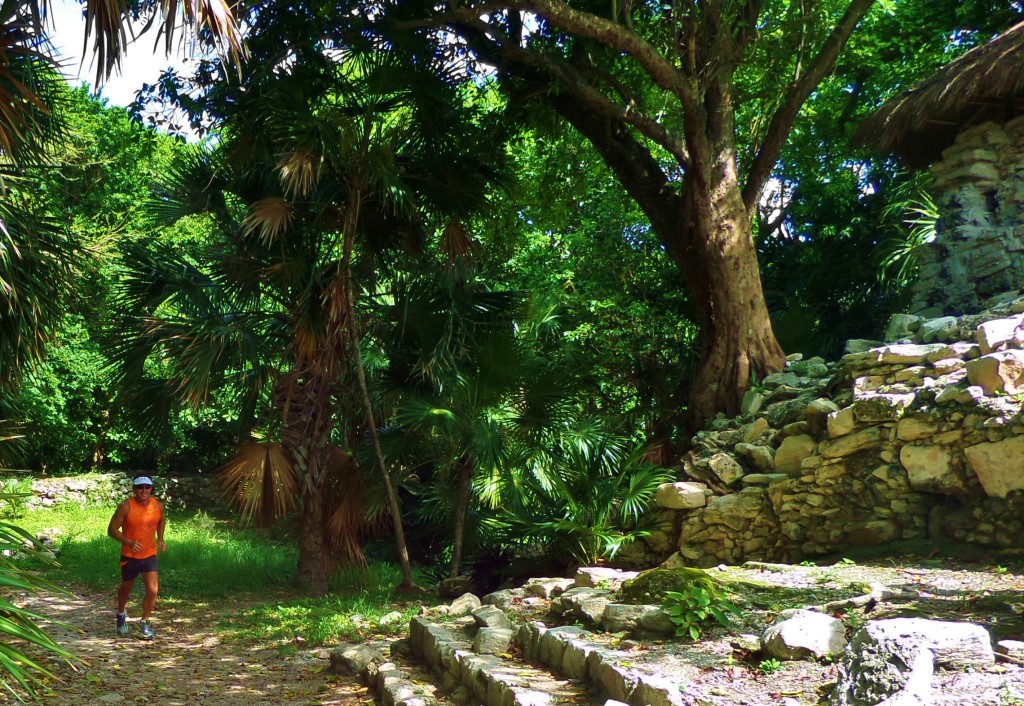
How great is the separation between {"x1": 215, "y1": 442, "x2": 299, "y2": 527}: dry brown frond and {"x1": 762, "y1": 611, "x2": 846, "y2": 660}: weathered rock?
583 centimetres

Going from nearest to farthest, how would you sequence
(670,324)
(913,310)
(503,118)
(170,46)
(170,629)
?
(170,46), (170,629), (913,310), (503,118), (670,324)

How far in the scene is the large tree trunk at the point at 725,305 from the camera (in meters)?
9.59

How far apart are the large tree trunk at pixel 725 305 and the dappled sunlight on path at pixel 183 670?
4.90 metres

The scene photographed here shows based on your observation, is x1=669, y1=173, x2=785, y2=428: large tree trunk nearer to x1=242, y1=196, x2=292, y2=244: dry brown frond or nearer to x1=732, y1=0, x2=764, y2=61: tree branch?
x1=732, y1=0, x2=764, y2=61: tree branch

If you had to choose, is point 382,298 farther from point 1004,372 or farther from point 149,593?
point 1004,372

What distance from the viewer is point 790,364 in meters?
9.55

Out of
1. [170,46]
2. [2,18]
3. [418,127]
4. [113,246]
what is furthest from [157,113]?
[170,46]

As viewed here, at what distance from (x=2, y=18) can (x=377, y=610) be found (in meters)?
5.63

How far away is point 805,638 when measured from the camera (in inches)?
174

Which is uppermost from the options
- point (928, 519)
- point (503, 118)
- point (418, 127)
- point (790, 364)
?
point (503, 118)

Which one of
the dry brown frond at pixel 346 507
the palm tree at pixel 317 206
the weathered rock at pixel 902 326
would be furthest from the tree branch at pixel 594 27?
the dry brown frond at pixel 346 507

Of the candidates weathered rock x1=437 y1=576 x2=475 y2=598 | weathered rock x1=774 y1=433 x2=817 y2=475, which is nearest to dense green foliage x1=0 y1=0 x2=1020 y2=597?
weathered rock x1=437 y1=576 x2=475 y2=598

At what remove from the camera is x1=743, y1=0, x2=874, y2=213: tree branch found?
31.7ft

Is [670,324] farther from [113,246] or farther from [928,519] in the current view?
[113,246]
